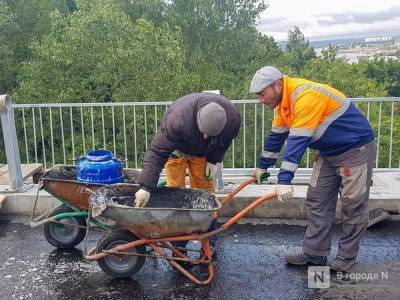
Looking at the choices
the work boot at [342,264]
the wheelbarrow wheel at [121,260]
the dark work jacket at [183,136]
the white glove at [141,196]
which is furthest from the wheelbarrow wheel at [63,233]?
the work boot at [342,264]

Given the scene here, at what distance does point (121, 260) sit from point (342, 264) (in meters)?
1.81

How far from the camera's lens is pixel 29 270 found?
4.04m

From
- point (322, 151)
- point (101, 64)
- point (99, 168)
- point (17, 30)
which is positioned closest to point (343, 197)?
point (322, 151)

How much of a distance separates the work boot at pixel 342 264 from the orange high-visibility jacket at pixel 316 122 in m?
0.91

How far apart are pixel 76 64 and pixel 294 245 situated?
2623 centimetres

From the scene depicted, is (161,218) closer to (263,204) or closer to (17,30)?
(263,204)

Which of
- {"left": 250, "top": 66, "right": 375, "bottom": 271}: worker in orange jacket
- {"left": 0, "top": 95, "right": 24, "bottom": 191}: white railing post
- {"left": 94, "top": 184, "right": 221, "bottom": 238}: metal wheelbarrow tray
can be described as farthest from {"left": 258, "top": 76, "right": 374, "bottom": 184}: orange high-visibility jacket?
{"left": 0, "top": 95, "right": 24, "bottom": 191}: white railing post

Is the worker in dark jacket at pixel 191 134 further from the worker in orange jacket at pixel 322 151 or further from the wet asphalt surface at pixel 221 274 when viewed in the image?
the wet asphalt surface at pixel 221 274

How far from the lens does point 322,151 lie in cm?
377

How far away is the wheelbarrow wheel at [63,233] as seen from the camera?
14.2ft

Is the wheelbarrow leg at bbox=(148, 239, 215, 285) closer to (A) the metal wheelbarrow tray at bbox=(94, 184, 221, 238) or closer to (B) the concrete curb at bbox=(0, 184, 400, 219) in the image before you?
(A) the metal wheelbarrow tray at bbox=(94, 184, 221, 238)

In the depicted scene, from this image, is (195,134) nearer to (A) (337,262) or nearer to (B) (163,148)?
(B) (163,148)

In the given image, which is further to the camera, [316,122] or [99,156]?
[99,156]

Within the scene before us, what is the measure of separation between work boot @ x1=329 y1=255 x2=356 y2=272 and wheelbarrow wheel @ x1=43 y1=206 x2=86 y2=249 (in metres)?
2.24
